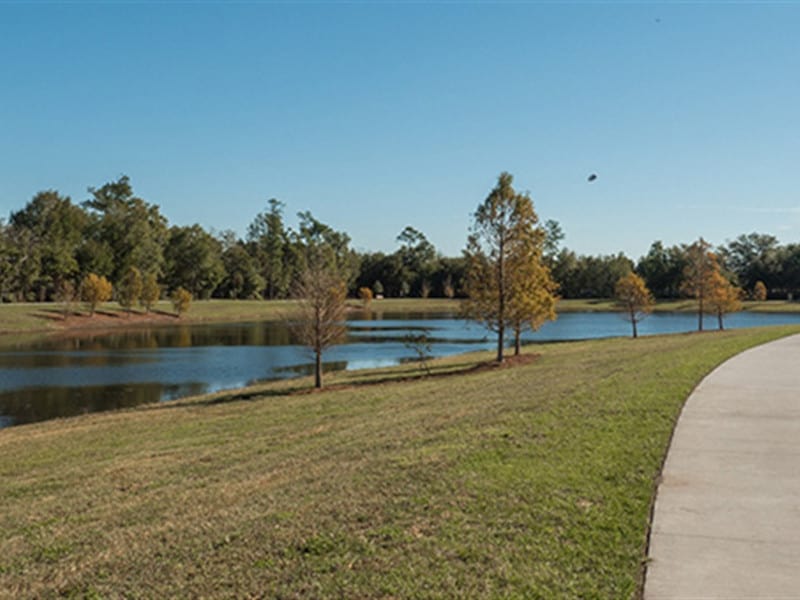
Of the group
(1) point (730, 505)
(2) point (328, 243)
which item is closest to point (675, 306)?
(2) point (328, 243)

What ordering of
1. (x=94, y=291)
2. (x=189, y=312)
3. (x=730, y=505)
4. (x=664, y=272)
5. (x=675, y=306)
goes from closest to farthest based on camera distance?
(x=730, y=505) < (x=94, y=291) < (x=189, y=312) < (x=675, y=306) < (x=664, y=272)

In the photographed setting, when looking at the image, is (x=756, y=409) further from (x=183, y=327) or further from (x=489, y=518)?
(x=183, y=327)

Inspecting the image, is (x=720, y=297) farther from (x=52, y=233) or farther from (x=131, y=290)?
(x=52, y=233)

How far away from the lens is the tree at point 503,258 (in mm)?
27781

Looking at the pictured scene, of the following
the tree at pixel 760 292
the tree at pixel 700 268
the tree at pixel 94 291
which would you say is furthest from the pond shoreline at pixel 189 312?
the tree at pixel 700 268

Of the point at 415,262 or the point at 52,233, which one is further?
the point at 415,262

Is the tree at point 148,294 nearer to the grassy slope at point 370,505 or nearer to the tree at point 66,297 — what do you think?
the tree at point 66,297

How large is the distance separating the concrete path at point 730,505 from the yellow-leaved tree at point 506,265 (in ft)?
53.6

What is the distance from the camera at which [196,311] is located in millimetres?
87375

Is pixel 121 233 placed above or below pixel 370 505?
above

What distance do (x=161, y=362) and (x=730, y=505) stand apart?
35036 millimetres

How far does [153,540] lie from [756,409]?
885cm

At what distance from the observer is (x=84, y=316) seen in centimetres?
7275

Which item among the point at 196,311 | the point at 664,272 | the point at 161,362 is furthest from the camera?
the point at 664,272
